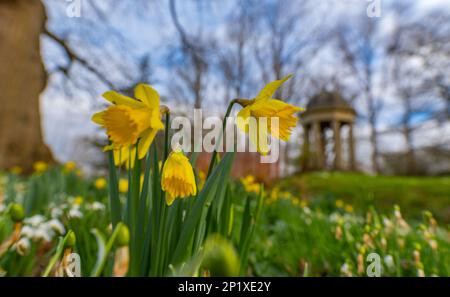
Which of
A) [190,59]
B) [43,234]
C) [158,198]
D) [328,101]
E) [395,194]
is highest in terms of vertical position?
[328,101]

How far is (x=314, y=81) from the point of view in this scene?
4.23m

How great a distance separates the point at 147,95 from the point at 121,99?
0.04m

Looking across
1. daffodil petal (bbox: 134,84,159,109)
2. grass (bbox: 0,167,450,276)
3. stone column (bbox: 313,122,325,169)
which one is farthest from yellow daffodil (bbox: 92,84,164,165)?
stone column (bbox: 313,122,325,169)

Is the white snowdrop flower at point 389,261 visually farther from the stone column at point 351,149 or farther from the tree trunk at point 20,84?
the stone column at point 351,149

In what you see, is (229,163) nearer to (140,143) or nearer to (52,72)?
(140,143)

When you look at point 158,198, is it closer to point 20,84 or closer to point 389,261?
point 389,261

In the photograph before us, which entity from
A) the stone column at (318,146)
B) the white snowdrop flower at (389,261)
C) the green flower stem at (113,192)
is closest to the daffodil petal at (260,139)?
the green flower stem at (113,192)

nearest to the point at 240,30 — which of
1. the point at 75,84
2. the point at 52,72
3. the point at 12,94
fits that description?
the point at 12,94

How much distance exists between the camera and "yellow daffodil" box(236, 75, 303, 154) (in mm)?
413

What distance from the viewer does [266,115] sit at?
0.43 meters

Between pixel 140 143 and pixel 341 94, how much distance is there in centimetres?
785

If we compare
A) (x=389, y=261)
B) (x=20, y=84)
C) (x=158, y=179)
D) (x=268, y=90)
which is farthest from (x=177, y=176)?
(x=20, y=84)

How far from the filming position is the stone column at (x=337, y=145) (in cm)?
705
